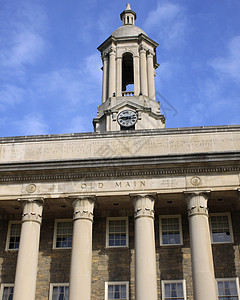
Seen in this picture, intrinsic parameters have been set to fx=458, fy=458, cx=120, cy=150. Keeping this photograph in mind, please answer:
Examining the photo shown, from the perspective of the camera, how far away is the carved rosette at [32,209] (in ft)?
83.8

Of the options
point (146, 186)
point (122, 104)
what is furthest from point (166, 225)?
point (122, 104)

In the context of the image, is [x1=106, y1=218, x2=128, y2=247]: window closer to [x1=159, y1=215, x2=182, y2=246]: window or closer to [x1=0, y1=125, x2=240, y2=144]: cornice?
[x1=159, y1=215, x2=182, y2=246]: window

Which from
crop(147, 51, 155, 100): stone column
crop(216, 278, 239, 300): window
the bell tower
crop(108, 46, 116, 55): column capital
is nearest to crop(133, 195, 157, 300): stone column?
crop(216, 278, 239, 300): window

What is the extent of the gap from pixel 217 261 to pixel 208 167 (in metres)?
5.38

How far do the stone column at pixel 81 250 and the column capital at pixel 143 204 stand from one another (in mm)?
2449

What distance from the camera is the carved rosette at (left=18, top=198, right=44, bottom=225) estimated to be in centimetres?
2553

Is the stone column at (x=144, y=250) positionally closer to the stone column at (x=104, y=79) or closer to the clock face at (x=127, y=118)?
the clock face at (x=127, y=118)

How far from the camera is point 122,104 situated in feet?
136

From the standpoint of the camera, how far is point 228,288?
25.2 metres

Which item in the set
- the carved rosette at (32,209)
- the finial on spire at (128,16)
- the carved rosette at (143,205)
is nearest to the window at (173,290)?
the carved rosette at (143,205)

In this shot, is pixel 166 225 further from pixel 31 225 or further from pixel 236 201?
pixel 31 225

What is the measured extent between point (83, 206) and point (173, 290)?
268 inches

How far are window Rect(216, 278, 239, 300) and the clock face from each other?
18.8m

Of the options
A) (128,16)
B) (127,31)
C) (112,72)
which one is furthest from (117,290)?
(128,16)
